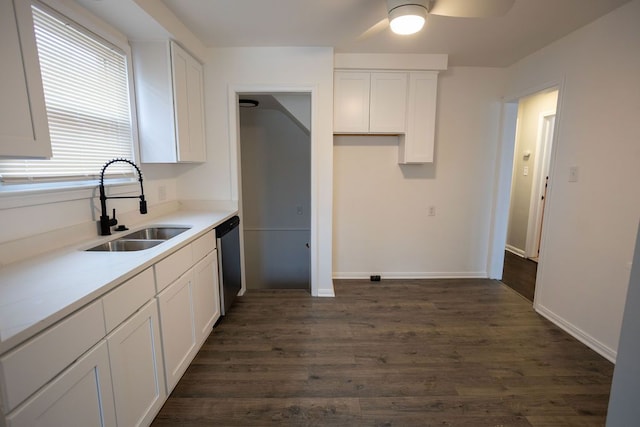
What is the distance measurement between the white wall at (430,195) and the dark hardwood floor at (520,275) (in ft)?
1.16

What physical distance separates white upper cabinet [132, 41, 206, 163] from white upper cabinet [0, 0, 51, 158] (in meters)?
1.01

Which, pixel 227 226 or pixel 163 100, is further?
pixel 227 226

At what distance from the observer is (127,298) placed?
4.12ft

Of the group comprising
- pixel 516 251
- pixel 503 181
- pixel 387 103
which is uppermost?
pixel 387 103

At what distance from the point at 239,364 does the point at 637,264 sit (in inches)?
83.9

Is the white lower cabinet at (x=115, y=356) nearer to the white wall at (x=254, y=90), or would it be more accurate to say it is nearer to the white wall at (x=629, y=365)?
the white wall at (x=254, y=90)

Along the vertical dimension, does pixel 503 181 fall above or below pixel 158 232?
above

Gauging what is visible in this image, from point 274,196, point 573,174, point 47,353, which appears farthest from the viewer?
point 274,196

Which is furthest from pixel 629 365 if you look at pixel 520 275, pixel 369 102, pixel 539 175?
pixel 539 175

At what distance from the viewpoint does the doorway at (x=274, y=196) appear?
→ 4.29m

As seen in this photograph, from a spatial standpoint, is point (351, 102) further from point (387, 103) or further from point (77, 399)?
point (77, 399)

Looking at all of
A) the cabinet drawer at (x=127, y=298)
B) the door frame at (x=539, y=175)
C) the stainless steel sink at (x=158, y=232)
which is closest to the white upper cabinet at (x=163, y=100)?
the stainless steel sink at (x=158, y=232)

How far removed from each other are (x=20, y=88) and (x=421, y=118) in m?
3.08

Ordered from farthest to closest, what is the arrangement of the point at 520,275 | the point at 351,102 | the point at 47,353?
the point at 520,275
the point at 351,102
the point at 47,353
